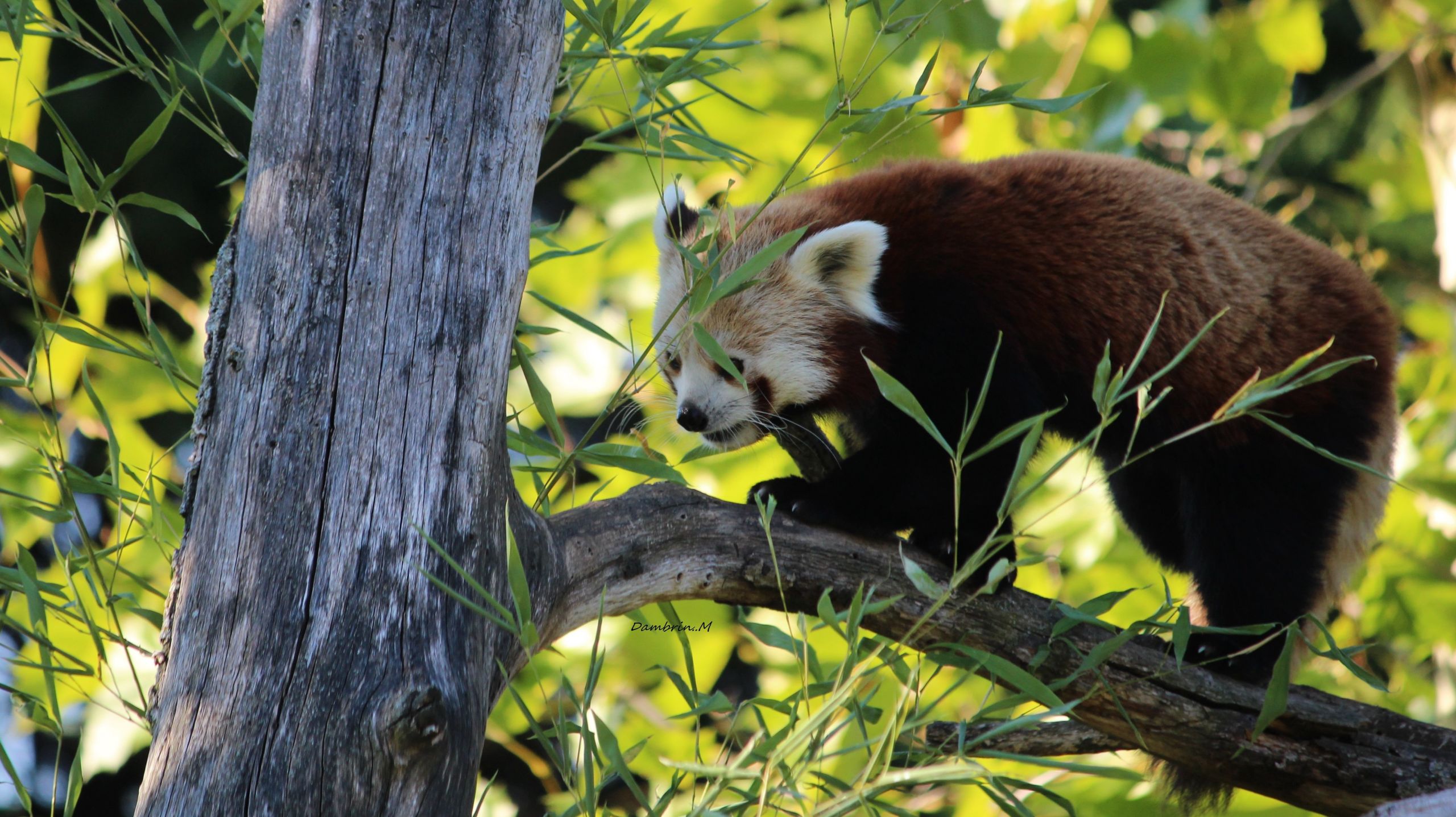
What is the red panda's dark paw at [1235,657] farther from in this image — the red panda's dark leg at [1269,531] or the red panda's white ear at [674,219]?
the red panda's white ear at [674,219]

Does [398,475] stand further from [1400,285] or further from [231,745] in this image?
[1400,285]

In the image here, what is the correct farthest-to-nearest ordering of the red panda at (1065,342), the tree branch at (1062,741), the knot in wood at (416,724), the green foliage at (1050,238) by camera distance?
the green foliage at (1050,238)
the red panda at (1065,342)
the tree branch at (1062,741)
the knot in wood at (416,724)

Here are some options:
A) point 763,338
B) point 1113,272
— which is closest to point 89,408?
point 763,338

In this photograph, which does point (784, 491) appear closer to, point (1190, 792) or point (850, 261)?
point (850, 261)

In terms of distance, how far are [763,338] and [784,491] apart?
0.38 metres

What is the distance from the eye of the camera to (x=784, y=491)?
83.3 inches

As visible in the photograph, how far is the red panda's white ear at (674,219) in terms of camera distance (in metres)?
2.35

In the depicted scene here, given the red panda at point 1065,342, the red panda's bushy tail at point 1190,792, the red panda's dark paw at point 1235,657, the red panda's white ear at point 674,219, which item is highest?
the red panda's white ear at point 674,219

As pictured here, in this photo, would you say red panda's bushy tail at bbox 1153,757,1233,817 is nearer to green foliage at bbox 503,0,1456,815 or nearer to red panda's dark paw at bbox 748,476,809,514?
green foliage at bbox 503,0,1456,815

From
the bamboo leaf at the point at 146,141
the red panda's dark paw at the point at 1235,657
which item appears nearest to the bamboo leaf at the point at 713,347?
the bamboo leaf at the point at 146,141

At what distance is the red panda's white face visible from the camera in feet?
7.50

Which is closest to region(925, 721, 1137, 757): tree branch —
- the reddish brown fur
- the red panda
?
the red panda

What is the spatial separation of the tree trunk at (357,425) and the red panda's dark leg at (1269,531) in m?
1.52

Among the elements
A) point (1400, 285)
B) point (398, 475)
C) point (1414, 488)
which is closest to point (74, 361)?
point (398, 475)
